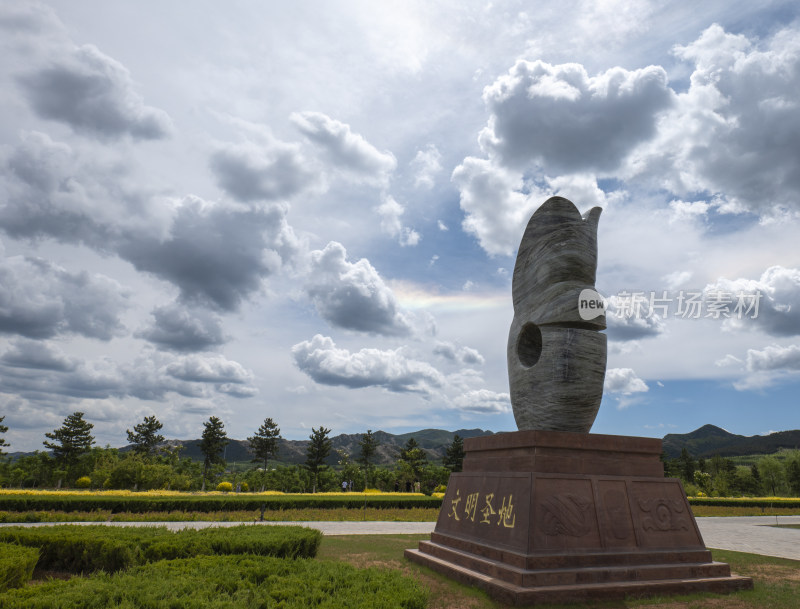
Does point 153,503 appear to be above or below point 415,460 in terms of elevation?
below

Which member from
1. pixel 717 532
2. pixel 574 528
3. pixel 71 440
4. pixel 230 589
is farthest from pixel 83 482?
pixel 717 532

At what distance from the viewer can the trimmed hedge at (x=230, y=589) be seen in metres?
4.35

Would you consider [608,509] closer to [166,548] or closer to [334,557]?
[334,557]

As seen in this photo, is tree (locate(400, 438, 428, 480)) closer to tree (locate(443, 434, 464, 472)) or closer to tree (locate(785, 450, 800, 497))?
tree (locate(443, 434, 464, 472))

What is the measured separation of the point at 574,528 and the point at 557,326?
3.54m

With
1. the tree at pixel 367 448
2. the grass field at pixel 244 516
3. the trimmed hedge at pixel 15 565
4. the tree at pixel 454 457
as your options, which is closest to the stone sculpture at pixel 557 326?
the trimmed hedge at pixel 15 565

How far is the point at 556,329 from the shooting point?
9.23 meters

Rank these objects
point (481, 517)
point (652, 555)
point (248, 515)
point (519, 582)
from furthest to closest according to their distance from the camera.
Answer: point (248, 515), point (481, 517), point (652, 555), point (519, 582)

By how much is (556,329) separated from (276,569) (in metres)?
6.19

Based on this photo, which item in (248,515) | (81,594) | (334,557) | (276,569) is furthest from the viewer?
(248,515)

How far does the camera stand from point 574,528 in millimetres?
7320

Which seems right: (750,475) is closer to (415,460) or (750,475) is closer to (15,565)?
(415,460)

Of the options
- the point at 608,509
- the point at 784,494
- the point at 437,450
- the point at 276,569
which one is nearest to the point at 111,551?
the point at 276,569

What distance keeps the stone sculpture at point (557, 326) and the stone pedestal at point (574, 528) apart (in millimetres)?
879
